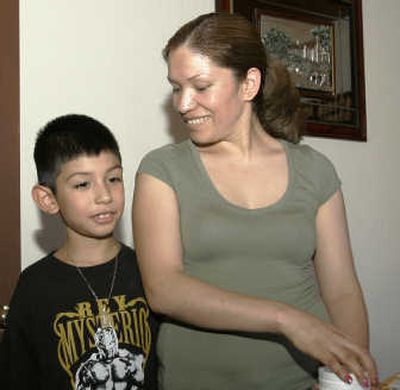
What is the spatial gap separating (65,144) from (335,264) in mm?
662

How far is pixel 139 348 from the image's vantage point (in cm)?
127

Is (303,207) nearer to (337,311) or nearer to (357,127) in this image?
(337,311)

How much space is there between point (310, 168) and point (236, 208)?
0.22m

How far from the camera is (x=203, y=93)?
1175 mm

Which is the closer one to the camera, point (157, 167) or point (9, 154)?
point (157, 167)

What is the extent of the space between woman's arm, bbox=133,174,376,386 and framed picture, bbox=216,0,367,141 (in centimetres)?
110

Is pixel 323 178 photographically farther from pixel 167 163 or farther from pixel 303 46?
pixel 303 46

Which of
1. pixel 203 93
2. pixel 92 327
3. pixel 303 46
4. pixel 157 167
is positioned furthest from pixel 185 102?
pixel 303 46

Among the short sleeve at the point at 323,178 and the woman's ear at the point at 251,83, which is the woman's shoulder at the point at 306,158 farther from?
the woman's ear at the point at 251,83

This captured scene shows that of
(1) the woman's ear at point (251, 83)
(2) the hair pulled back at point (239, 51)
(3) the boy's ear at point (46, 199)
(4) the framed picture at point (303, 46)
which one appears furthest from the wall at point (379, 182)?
(3) the boy's ear at point (46, 199)

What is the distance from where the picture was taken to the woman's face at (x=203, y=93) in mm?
1169

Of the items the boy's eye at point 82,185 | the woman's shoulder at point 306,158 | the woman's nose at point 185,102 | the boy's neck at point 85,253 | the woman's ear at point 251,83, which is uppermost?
the woman's ear at point 251,83

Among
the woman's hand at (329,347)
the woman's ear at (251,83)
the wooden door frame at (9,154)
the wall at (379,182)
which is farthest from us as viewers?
the wall at (379,182)

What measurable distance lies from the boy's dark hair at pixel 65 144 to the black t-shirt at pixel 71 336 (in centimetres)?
21
